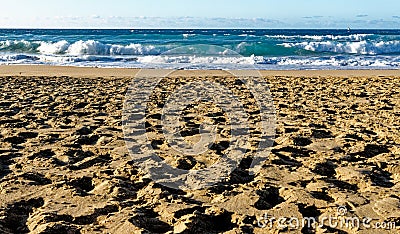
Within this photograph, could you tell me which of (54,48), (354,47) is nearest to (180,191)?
(54,48)

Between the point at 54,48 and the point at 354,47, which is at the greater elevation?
the point at 54,48

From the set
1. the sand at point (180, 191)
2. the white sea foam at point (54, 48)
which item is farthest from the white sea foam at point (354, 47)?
the sand at point (180, 191)

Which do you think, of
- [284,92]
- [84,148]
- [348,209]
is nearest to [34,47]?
[284,92]

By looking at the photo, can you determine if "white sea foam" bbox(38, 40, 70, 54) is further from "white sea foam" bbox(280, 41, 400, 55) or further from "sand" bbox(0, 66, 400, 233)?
"sand" bbox(0, 66, 400, 233)

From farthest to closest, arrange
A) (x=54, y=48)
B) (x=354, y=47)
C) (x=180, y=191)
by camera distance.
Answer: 1. (x=354, y=47)
2. (x=54, y=48)
3. (x=180, y=191)

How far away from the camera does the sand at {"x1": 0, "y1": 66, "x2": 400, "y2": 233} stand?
2.68 meters

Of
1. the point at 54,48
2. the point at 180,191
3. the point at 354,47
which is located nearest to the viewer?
the point at 180,191

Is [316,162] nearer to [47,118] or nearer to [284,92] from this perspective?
[47,118]

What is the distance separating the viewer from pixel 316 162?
3818 mm

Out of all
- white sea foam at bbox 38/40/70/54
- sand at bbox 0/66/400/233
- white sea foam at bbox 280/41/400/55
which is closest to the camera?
sand at bbox 0/66/400/233

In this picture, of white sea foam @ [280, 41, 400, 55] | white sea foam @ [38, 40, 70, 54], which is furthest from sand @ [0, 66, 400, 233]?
white sea foam @ [280, 41, 400, 55]

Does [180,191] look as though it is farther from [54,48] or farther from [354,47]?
[354,47]

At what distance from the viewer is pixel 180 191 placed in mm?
3189

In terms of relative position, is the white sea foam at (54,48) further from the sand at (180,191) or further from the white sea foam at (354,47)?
the sand at (180,191)
